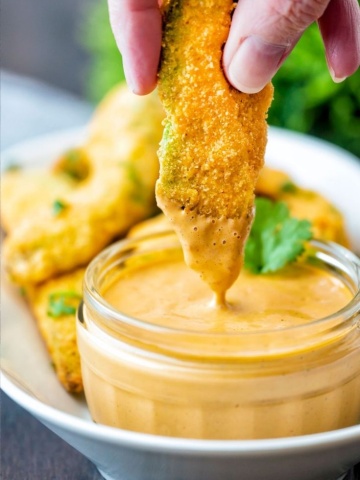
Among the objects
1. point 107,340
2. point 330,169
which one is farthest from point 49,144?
point 107,340

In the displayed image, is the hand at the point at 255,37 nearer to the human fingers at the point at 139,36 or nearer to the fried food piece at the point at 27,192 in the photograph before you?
the human fingers at the point at 139,36

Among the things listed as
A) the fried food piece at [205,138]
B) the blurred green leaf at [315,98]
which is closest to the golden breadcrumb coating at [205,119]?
the fried food piece at [205,138]

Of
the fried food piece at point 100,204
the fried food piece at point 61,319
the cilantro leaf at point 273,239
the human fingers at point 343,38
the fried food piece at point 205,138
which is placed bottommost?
the fried food piece at point 61,319

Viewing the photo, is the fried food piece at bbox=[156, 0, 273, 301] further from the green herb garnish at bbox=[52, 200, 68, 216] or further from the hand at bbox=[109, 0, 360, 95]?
the green herb garnish at bbox=[52, 200, 68, 216]

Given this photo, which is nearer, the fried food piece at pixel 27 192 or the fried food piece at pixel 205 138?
the fried food piece at pixel 205 138

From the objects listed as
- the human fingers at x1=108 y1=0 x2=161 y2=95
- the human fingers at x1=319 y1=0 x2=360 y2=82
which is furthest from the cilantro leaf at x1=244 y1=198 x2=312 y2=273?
the human fingers at x1=108 y1=0 x2=161 y2=95
